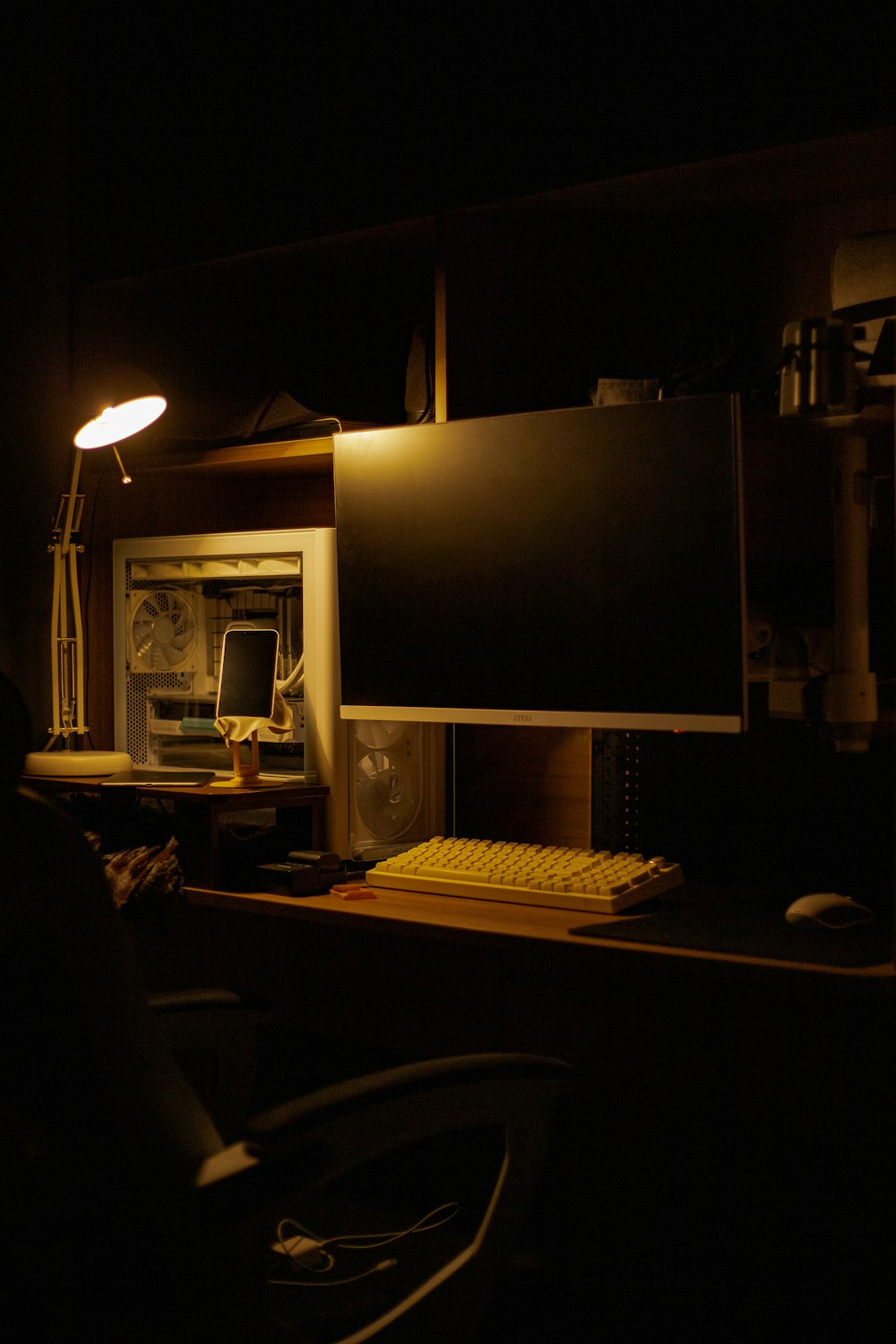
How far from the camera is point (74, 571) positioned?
2.67 m

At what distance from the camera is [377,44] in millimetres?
2498

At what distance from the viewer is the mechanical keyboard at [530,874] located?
1.91 meters

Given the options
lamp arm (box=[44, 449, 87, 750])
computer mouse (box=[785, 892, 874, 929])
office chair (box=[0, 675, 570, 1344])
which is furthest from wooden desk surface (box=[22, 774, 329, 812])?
computer mouse (box=[785, 892, 874, 929])

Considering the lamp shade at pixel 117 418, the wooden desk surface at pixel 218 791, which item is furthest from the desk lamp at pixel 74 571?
the wooden desk surface at pixel 218 791

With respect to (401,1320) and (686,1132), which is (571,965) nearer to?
(686,1132)

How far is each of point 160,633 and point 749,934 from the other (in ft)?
4.63

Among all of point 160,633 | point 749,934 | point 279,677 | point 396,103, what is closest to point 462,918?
point 749,934

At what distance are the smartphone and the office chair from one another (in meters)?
1.02

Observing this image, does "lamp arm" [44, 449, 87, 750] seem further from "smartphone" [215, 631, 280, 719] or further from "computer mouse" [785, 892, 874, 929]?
"computer mouse" [785, 892, 874, 929]

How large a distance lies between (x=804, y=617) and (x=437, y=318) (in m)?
0.83

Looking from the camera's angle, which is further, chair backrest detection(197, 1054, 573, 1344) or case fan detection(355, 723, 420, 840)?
case fan detection(355, 723, 420, 840)

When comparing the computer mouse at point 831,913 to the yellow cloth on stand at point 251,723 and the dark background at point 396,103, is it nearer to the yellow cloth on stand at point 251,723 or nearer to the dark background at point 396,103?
the yellow cloth on stand at point 251,723

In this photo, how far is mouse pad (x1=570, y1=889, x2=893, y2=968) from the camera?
5.32ft

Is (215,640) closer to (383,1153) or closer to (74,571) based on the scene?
(74,571)
